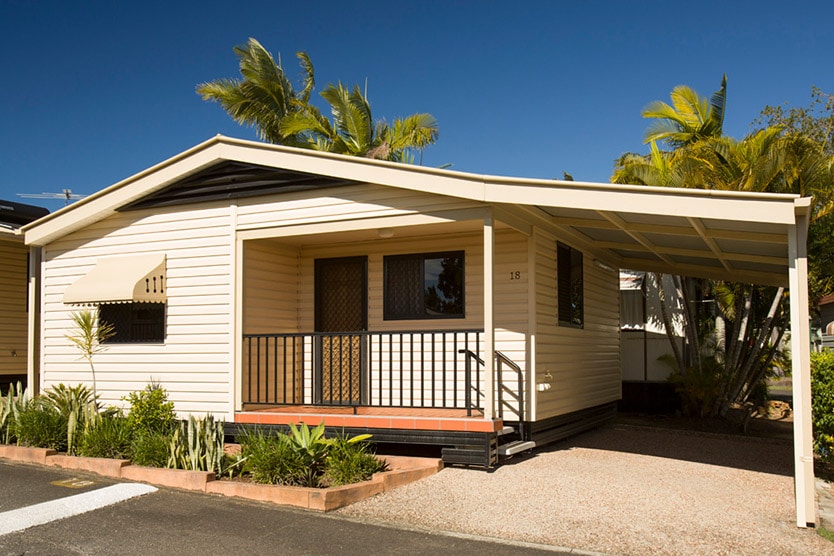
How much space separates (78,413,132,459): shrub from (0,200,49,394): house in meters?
5.80

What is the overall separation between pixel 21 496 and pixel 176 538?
2.29m

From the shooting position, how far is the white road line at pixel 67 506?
6488 millimetres

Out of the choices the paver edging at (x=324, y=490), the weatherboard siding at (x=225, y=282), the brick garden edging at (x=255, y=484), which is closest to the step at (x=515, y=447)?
the weatherboard siding at (x=225, y=282)

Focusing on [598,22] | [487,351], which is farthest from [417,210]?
[598,22]

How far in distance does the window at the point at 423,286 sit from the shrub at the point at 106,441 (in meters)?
3.74

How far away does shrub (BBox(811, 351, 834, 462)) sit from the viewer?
819cm

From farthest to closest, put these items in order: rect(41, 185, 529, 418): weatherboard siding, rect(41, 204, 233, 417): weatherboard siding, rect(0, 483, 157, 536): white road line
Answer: rect(41, 204, 233, 417): weatherboard siding → rect(41, 185, 529, 418): weatherboard siding → rect(0, 483, 157, 536): white road line

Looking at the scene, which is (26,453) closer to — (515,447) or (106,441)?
(106,441)

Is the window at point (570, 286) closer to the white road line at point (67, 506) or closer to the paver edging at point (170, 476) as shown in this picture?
the paver edging at point (170, 476)

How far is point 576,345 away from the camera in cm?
1127

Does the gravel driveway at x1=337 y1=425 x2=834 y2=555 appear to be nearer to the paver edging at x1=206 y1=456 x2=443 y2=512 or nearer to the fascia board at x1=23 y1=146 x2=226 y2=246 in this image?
the paver edging at x1=206 y1=456 x2=443 y2=512

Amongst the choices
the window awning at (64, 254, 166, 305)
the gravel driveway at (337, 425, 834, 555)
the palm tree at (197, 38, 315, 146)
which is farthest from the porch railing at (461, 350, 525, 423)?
the palm tree at (197, 38, 315, 146)

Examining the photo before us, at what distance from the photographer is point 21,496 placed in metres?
7.47

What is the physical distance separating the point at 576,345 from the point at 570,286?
94 centimetres
